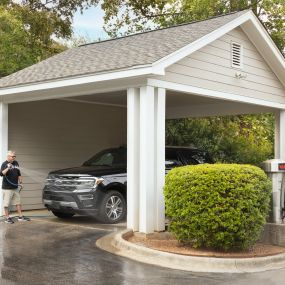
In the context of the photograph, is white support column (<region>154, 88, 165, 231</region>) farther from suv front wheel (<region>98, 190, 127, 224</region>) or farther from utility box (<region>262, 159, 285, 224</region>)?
utility box (<region>262, 159, 285, 224</region>)

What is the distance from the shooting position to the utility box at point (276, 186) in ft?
31.4

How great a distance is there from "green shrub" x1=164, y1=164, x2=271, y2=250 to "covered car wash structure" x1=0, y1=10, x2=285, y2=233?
5.14ft

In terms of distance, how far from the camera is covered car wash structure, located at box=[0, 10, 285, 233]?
1009 centimetres

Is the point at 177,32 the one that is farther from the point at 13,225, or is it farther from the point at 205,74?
the point at 13,225

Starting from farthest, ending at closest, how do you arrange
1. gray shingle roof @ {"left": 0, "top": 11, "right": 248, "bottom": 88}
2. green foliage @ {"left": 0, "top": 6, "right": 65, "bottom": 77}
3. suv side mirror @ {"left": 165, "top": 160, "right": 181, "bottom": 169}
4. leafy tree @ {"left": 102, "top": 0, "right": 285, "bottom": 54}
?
leafy tree @ {"left": 102, "top": 0, "right": 285, "bottom": 54}, green foliage @ {"left": 0, "top": 6, "right": 65, "bottom": 77}, suv side mirror @ {"left": 165, "top": 160, "right": 181, "bottom": 169}, gray shingle roof @ {"left": 0, "top": 11, "right": 248, "bottom": 88}

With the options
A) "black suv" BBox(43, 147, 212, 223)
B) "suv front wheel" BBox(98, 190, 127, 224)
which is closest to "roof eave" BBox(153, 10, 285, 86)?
"black suv" BBox(43, 147, 212, 223)

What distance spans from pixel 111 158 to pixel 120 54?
2853mm

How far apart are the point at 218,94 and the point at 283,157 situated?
4444 millimetres

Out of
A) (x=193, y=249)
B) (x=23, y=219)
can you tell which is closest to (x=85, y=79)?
(x=23, y=219)

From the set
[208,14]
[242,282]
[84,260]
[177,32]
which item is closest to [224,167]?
[242,282]

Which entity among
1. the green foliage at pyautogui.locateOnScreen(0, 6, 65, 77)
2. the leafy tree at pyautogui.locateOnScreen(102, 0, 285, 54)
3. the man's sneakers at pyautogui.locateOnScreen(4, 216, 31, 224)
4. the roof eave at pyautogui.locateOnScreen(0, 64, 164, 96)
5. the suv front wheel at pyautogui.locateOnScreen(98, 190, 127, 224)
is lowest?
the man's sneakers at pyautogui.locateOnScreen(4, 216, 31, 224)

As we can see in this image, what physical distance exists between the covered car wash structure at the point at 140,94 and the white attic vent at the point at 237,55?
0.02 m

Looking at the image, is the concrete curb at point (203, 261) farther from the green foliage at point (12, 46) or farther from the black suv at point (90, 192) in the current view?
the green foliage at point (12, 46)

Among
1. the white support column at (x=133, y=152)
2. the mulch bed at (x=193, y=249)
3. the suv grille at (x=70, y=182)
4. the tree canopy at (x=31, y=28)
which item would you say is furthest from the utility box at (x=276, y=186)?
the tree canopy at (x=31, y=28)
